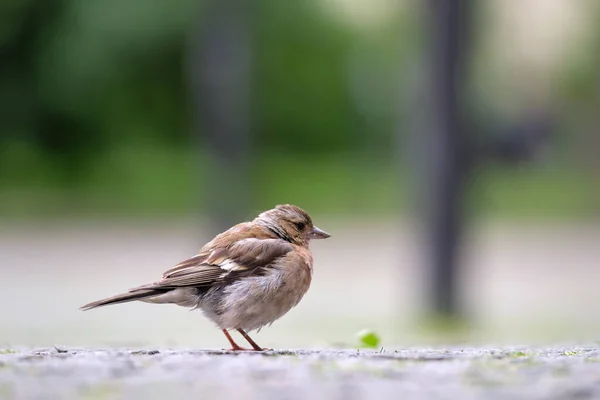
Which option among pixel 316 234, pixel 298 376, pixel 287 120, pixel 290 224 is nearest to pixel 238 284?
pixel 290 224

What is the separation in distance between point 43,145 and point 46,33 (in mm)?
2889

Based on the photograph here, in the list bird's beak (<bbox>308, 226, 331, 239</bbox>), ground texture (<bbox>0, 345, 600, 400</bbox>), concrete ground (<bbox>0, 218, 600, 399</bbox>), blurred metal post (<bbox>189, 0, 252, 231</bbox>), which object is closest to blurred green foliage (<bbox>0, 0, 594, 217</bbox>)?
concrete ground (<bbox>0, 218, 600, 399</bbox>)

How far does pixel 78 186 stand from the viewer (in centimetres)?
2692

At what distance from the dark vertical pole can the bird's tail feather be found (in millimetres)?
7823

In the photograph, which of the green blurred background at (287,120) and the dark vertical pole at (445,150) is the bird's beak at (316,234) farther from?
the green blurred background at (287,120)

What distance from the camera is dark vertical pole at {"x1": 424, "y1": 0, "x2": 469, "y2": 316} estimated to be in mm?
13125

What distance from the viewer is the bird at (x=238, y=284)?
18.7 feet

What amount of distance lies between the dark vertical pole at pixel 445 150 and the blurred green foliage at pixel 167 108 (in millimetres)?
12569

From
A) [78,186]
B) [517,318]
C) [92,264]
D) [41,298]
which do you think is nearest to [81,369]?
[517,318]

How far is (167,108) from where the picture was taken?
2873 centimetres

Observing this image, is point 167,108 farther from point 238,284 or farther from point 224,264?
point 238,284

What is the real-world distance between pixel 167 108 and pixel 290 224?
22.6 meters

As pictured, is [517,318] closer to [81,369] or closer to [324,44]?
[81,369]

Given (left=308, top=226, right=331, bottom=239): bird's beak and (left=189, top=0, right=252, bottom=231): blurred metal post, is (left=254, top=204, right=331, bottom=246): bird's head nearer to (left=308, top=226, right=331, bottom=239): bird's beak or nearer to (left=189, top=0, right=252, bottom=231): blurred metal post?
(left=308, top=226, right=331, bottom=239): bird's beak
